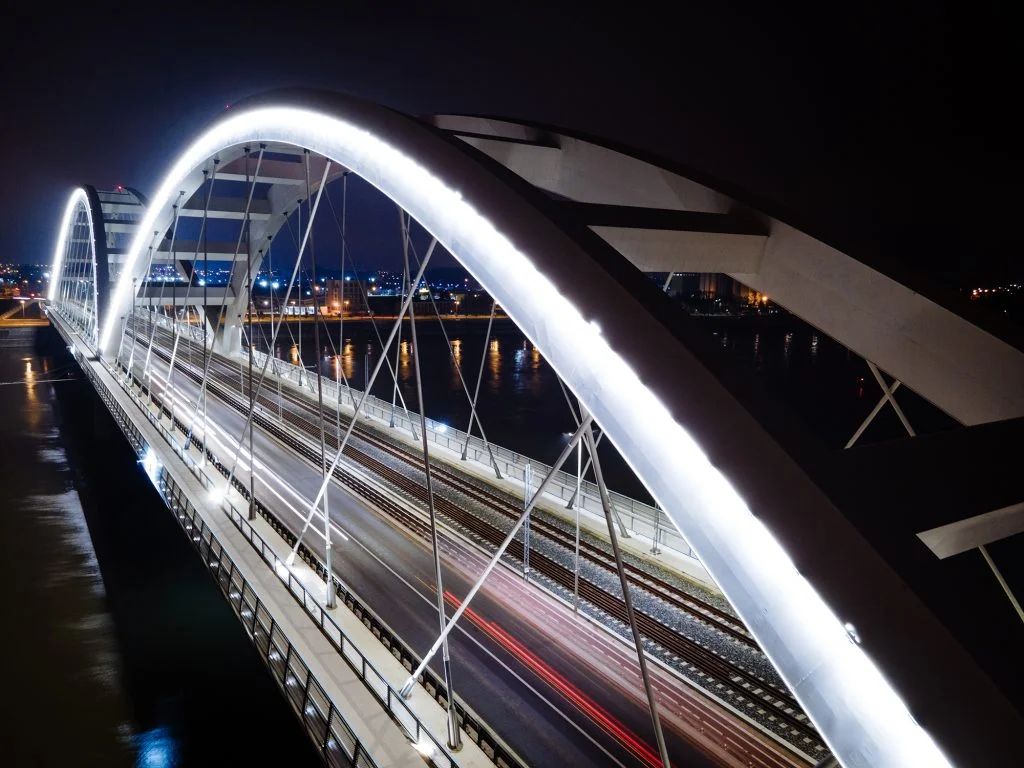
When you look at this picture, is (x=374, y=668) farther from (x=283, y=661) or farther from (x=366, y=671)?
(x=283, y=661)

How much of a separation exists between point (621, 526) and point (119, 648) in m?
12.8

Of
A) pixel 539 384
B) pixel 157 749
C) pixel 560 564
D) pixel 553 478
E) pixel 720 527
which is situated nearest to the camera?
pixel 720 527

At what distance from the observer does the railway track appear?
895 centimetres

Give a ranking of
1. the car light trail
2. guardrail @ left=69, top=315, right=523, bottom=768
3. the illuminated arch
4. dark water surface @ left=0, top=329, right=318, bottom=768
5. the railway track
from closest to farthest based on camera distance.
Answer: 1. guardrail @ left=69, top=315, right=523, bottom=768
2. the car light trail
3. the railway track
4. dark water surface @ left=0, top=329, right=318, bottom=768
5. the illuminated arch

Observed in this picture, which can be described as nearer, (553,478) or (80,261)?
(553,478)

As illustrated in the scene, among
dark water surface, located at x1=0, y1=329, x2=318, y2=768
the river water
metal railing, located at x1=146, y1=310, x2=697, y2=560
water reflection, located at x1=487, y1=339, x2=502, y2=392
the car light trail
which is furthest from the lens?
water reflection, located at x1=487, y1=339, x2=502, y2=392

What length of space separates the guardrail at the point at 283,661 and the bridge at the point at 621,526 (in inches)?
2.0

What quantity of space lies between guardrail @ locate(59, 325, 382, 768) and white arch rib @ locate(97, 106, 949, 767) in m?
4.98

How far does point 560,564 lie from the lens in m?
13.0

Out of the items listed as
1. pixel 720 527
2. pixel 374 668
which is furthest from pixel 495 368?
pixel 720 527

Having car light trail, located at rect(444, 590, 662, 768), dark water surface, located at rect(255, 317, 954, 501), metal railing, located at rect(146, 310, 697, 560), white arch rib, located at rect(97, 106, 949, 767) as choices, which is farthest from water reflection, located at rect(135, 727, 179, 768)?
white arch rib, located at rect(97, 106, 949, 767)

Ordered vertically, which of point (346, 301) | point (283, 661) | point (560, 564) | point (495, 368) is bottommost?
point (283, 661)

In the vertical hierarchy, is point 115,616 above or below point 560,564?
below

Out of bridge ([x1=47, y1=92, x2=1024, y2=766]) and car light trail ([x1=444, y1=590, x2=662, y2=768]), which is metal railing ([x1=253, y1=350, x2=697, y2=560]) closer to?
bridge ([x1=47, y1=92, x2=1024, y2=766])
